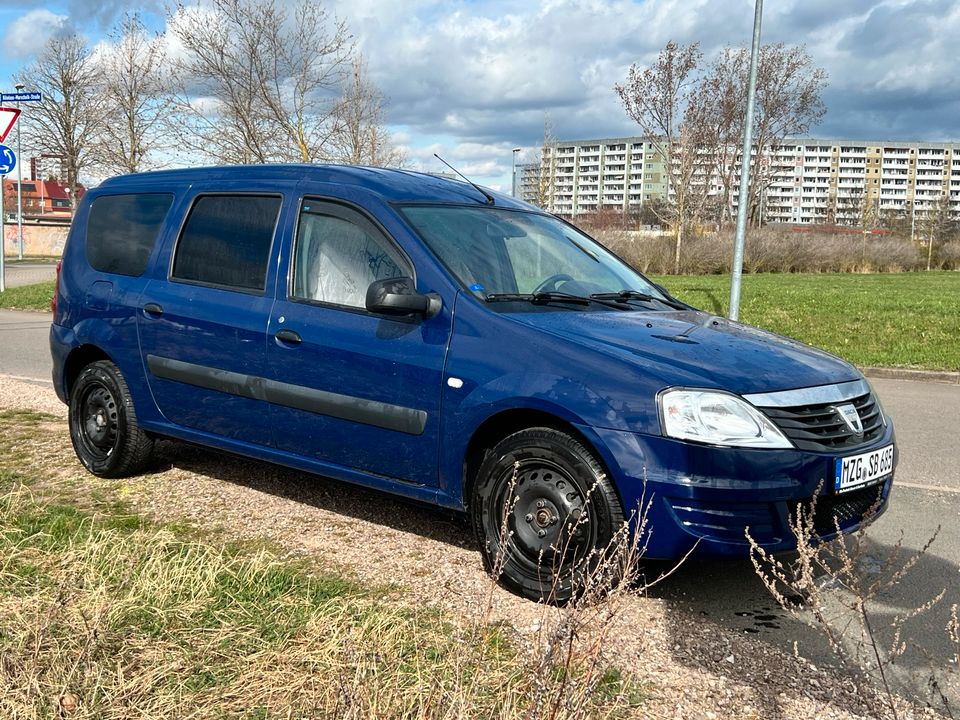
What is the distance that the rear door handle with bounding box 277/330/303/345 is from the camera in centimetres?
452

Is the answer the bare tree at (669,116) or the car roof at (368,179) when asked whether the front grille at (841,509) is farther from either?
the bare tree at (669,116)

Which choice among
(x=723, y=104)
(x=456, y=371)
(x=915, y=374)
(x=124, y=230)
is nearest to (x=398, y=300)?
(x=456, y=371)

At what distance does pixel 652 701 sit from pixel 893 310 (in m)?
16.5

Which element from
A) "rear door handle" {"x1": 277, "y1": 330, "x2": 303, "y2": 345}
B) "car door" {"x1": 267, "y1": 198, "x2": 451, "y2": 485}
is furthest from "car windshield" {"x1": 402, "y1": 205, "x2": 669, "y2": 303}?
"rear door handle" {"x1": 277, "y1": 330, "x2": 303, "y2": 345}

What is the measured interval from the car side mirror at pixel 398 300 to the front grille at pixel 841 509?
5.58 ft

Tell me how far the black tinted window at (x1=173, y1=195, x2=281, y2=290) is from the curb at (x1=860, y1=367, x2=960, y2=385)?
29.0 ft

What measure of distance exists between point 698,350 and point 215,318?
8.14 ft

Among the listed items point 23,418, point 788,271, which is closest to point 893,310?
point 23,418

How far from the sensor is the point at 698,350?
12.7 feet

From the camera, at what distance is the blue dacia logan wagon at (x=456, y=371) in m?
3.59

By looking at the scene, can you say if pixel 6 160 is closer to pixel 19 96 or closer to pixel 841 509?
pixel 19 96

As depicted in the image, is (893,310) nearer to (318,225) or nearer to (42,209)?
(318,225)

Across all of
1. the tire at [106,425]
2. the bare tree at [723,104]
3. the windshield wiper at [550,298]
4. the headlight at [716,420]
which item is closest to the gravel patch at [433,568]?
the tire at [106,425]

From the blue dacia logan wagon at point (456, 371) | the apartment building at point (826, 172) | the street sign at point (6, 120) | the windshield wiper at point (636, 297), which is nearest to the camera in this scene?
the blue dacia logan wagon at point (456, 371)
